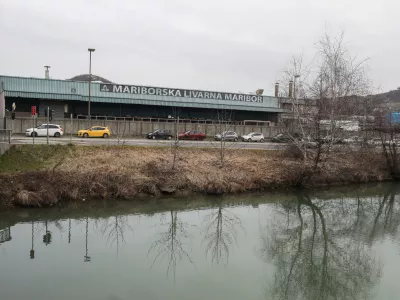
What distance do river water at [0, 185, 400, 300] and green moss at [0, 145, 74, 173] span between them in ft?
14.8

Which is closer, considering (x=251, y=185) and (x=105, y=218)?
(x=105, y=218)

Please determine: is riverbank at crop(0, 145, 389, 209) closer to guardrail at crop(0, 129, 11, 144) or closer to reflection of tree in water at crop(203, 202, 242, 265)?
guardrail at crop(0, 129, 11, 144)

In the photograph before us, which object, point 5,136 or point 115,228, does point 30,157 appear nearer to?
point 5,136

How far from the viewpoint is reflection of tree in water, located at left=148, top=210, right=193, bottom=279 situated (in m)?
13.2

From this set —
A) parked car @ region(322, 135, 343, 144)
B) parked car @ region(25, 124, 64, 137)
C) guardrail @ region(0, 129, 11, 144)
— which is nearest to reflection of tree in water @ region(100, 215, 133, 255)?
guardrail @ region(0, 129, 11, 144)

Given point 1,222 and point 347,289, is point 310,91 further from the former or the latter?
point 1,222

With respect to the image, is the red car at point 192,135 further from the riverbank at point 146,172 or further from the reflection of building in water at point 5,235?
the reflection of building in water at point 5,235

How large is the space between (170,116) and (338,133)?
30603mm

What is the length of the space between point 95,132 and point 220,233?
25081 millimetres

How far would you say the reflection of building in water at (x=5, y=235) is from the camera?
14.3 metres

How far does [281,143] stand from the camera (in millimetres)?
31938

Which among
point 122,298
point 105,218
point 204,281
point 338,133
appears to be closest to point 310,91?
point 338,133

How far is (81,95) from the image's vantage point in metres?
45.9

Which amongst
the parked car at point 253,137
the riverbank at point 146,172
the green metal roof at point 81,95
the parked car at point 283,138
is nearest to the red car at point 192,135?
the parked car at point 253,137
